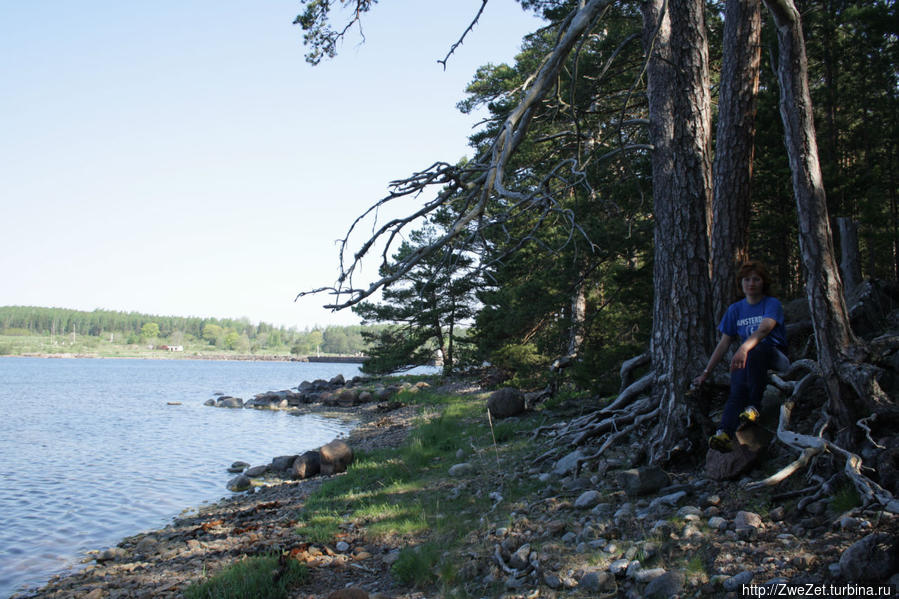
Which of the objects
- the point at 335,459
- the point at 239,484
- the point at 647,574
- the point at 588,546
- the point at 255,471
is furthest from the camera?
the point at 255,471

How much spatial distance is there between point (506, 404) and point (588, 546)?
6831mm

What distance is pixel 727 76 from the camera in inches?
249

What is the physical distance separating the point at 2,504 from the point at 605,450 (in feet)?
35.0

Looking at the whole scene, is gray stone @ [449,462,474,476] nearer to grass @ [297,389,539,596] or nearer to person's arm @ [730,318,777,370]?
grass @ [297,389,539,596]

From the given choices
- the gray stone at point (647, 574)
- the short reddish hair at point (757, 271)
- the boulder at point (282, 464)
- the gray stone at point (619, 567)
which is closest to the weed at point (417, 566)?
the gray stone at point (619, 567)

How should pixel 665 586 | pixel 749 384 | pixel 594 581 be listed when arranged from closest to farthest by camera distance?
pixel 665 586, pixel 594 581, pixel 749 384

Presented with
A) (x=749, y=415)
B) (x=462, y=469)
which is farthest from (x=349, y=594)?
(x=462, y=469)

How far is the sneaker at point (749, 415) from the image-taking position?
15.5 ft

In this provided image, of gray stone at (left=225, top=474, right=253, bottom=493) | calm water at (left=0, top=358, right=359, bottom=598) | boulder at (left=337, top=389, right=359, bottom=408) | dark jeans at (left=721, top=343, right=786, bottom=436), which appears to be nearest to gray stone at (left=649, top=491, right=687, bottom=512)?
dark jeans at (left=721, top=343, right=786, bottom=436)

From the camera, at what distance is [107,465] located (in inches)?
531

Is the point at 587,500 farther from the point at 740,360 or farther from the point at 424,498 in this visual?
the point at 424,498

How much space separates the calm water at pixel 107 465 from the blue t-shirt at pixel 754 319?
819 centimetres

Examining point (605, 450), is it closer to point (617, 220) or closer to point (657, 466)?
point (657, 466)

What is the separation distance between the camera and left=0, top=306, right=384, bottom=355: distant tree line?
155413 millimetres
